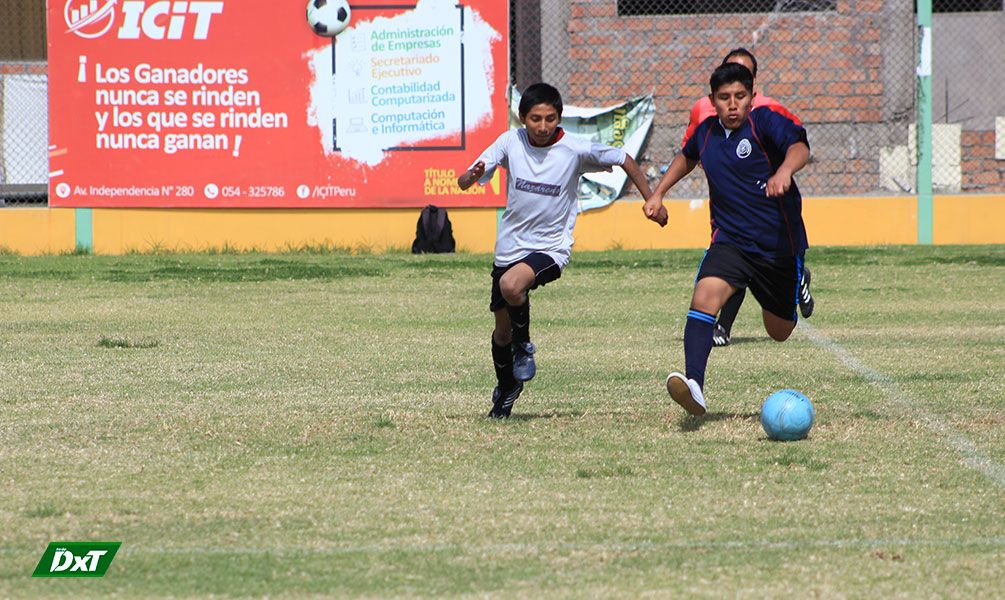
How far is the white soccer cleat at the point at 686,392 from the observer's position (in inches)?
262

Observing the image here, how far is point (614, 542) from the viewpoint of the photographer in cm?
485

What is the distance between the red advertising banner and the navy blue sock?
10772mm

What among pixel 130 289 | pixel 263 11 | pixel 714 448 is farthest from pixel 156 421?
pixel 263 11

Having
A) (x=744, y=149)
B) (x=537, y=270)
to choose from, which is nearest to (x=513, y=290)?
(x=537, y=270)

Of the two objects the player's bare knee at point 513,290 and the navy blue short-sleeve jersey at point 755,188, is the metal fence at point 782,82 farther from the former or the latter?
the player's bare knee at point 513,290

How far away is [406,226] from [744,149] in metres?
11.0

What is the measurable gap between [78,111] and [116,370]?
381 inches

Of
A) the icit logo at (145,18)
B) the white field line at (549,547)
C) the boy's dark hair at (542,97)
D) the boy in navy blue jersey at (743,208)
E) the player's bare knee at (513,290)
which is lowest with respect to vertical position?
the white field line at (549,547)

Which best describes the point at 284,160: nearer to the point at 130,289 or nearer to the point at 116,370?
the point at 130,289

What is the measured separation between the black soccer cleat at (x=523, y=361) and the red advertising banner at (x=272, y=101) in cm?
1050

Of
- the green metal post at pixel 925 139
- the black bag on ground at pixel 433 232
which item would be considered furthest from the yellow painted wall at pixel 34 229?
the green metal post at pixel 925 139

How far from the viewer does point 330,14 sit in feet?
58.7

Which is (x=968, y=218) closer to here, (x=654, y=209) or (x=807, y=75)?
(x=807, y=75)

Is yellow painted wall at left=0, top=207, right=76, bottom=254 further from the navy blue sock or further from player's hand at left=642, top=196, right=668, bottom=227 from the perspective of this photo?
the navy blue sock
